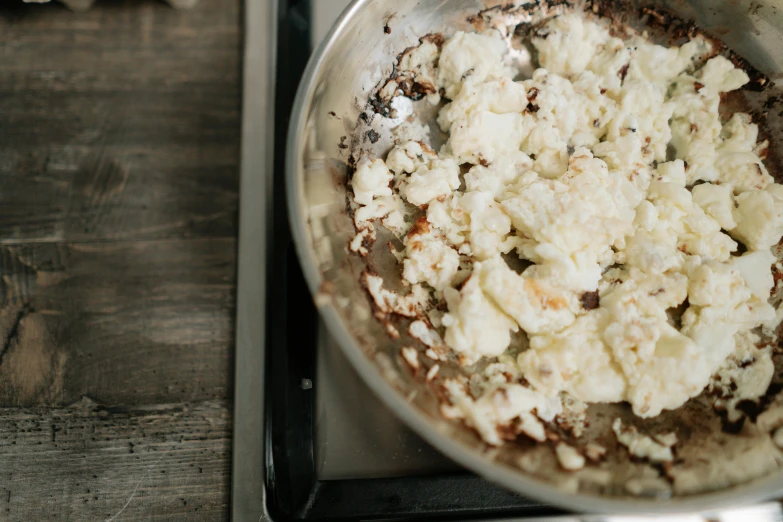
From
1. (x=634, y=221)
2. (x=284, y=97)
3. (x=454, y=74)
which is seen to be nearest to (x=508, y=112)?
(x=454, y=74)

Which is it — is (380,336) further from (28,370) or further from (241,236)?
(28,370)

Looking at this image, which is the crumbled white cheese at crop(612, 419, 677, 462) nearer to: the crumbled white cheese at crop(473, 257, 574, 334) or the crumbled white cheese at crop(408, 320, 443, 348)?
the crumbled white cheese at crop(473, 257, 574, 334)

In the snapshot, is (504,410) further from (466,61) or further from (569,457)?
(466,61)

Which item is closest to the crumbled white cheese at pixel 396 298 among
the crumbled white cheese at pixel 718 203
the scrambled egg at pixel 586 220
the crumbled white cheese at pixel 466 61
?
the scrambled egg at pixel 586 220

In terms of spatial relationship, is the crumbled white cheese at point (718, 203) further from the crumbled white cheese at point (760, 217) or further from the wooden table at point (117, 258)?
the wooden table at point (117, 258)

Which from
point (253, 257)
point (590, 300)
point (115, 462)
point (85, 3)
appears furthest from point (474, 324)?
point (85, 3)

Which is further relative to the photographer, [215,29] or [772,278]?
[215,29]

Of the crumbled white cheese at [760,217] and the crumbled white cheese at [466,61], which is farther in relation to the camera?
the crumbled white cheese at [466,61]
